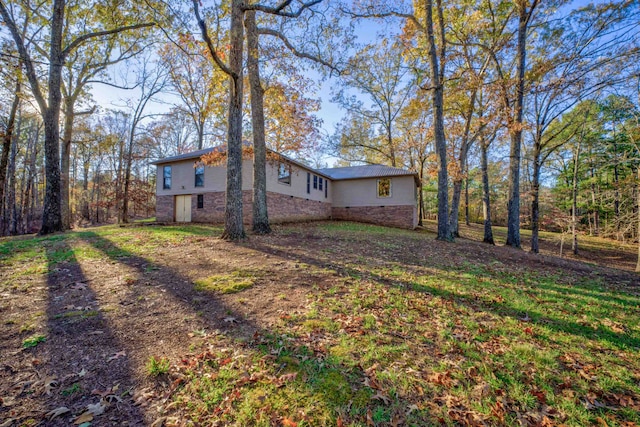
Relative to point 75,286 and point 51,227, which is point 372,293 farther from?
point 51,227

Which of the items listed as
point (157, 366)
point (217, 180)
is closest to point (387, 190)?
point (217, 180)

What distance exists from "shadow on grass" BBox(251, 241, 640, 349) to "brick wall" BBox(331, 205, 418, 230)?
13.1 meters

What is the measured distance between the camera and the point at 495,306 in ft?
14.5

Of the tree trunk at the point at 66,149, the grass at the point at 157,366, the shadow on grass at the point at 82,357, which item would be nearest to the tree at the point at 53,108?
the tree trunk at the point at 66,149

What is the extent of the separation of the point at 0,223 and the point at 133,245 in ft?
62.8

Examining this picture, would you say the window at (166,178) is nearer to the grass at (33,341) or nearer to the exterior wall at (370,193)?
the exterior wall at (370,193)

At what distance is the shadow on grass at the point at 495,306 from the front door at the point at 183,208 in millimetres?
11740

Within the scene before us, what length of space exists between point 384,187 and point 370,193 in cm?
114

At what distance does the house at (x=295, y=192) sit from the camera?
49.6 feet

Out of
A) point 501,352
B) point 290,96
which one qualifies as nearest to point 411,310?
point 501,352

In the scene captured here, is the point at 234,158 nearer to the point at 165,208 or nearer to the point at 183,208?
the point at 183,208

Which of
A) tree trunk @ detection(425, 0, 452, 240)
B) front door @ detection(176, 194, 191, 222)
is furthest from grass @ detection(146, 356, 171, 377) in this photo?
front door @ detection(176, 194, 191, 222)

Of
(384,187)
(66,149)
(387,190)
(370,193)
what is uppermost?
(66,149)

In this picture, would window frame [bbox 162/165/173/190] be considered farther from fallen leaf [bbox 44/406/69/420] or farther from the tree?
fallen leaf [bbox 44/406/69/420]
